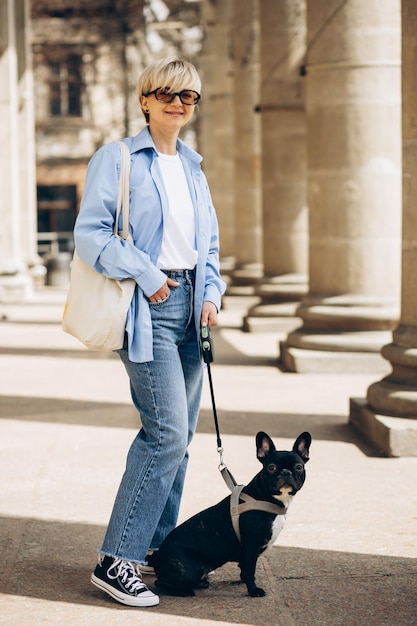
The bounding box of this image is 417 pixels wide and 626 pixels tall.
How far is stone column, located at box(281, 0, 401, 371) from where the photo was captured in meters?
11.1

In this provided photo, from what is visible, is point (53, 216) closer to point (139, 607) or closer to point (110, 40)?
point (110, 40)

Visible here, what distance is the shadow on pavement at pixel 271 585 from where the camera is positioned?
449cm

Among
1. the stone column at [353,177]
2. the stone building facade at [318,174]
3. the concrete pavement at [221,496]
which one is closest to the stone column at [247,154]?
the stone building facade at [318,174]

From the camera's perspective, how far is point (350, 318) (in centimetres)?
1159

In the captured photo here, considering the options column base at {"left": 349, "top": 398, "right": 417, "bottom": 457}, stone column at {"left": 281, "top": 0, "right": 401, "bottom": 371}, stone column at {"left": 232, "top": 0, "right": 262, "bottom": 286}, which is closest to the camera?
column base at {"left": 349, "top": 398, "right": 417, "bottom": 457}

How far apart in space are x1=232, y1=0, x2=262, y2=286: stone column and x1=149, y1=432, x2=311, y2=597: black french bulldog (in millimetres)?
16368

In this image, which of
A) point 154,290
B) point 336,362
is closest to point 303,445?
point 154,290

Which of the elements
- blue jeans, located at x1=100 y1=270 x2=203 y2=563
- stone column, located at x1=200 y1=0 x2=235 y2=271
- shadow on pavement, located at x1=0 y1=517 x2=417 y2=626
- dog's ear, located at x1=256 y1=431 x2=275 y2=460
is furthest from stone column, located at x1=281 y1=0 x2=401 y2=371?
stone column, located at x1=200 y1=0 x2=235 y2=271

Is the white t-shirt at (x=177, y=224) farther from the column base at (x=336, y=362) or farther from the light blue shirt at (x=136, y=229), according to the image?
the column base at (x=336, y=362)

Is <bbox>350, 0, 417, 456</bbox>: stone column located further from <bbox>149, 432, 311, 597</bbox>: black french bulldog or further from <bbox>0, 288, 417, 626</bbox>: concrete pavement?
<bbox>149, 432, 311, 597</bbox>: black french bulldog

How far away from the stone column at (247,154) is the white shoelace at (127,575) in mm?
16442

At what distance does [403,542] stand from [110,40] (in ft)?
131

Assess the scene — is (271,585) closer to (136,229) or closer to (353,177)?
(136,229)

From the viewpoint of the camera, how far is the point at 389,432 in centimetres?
742
